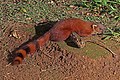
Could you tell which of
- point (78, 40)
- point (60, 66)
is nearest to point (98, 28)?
point (78, 40)

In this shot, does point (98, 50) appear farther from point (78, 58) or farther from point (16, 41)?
point (16, 41)

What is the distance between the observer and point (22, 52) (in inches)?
152

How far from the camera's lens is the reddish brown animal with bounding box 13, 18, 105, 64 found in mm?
3992

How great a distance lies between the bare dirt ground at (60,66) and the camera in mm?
3879

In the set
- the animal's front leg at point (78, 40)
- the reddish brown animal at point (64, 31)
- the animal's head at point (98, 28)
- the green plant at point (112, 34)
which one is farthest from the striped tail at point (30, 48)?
the green plant at point (112, 34)

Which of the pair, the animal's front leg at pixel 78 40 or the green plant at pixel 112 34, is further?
the green plant at pixel 112 34

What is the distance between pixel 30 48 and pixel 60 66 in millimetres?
358

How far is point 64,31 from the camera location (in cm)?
414

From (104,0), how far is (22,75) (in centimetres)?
160

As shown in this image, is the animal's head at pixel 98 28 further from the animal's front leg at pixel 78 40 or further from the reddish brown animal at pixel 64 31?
the animal's front leg at pixel 78 40

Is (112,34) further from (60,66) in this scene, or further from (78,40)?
(60,66)

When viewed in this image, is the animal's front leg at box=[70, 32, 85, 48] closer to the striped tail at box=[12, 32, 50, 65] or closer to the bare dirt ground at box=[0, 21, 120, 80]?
the bare dirt ground at box=[0, 21, 120, 80]

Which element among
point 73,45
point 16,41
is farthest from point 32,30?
point 73,45

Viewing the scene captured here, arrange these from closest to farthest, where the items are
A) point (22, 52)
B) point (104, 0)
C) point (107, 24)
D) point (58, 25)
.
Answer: point (22, 52), point (58, 25), point (107, 24), point (104, 0)
